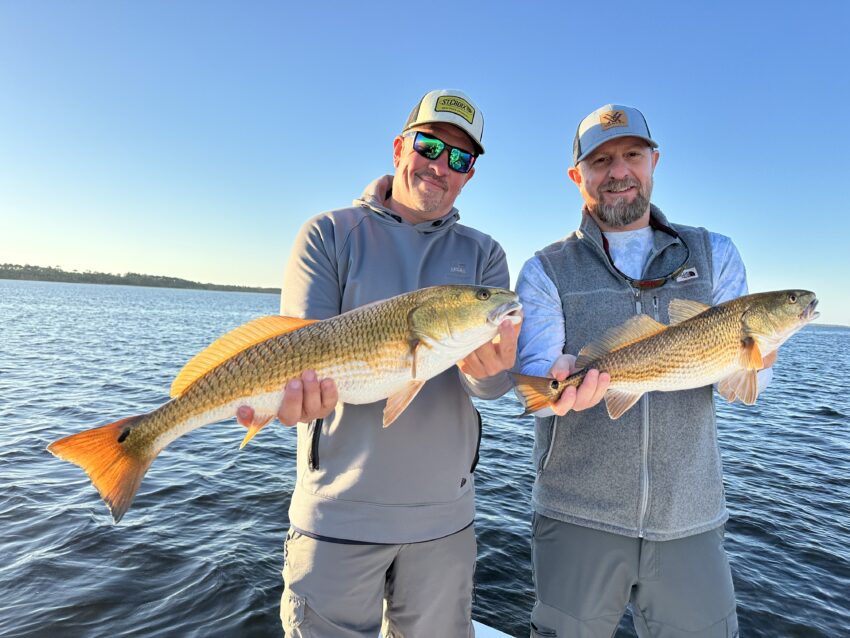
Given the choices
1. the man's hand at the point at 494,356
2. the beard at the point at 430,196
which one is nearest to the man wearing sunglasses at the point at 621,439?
the man's hand at the point at 494,356

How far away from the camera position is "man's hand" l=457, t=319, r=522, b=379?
10.6 ft

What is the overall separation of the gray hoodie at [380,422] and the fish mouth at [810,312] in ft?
7.08

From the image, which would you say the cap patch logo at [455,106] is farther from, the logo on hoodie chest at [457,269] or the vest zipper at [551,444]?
the vest zipper at [551,444]

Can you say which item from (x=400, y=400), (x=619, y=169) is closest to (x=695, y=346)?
(x=619, y=169)

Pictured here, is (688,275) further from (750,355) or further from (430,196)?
(430,196)

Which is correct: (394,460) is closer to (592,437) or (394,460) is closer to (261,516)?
(592,437)

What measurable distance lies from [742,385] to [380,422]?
258cm

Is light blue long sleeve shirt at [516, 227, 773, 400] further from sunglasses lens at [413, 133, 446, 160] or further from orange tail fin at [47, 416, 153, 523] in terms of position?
orange tail fin at [47, 416, 153, 523]

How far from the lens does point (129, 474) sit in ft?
10.2

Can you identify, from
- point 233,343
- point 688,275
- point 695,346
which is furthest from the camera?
point 688,275

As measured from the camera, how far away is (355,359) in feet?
10.5

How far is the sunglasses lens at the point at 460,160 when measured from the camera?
146 inches

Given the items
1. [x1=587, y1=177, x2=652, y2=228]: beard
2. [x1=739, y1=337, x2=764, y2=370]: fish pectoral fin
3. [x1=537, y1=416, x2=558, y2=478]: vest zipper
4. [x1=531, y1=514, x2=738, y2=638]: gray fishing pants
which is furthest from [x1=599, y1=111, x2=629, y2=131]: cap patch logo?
[x1=531, y1=514, x2=738, y2=638]: gray fishing pants

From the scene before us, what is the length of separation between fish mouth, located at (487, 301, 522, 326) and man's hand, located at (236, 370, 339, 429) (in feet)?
3.47
